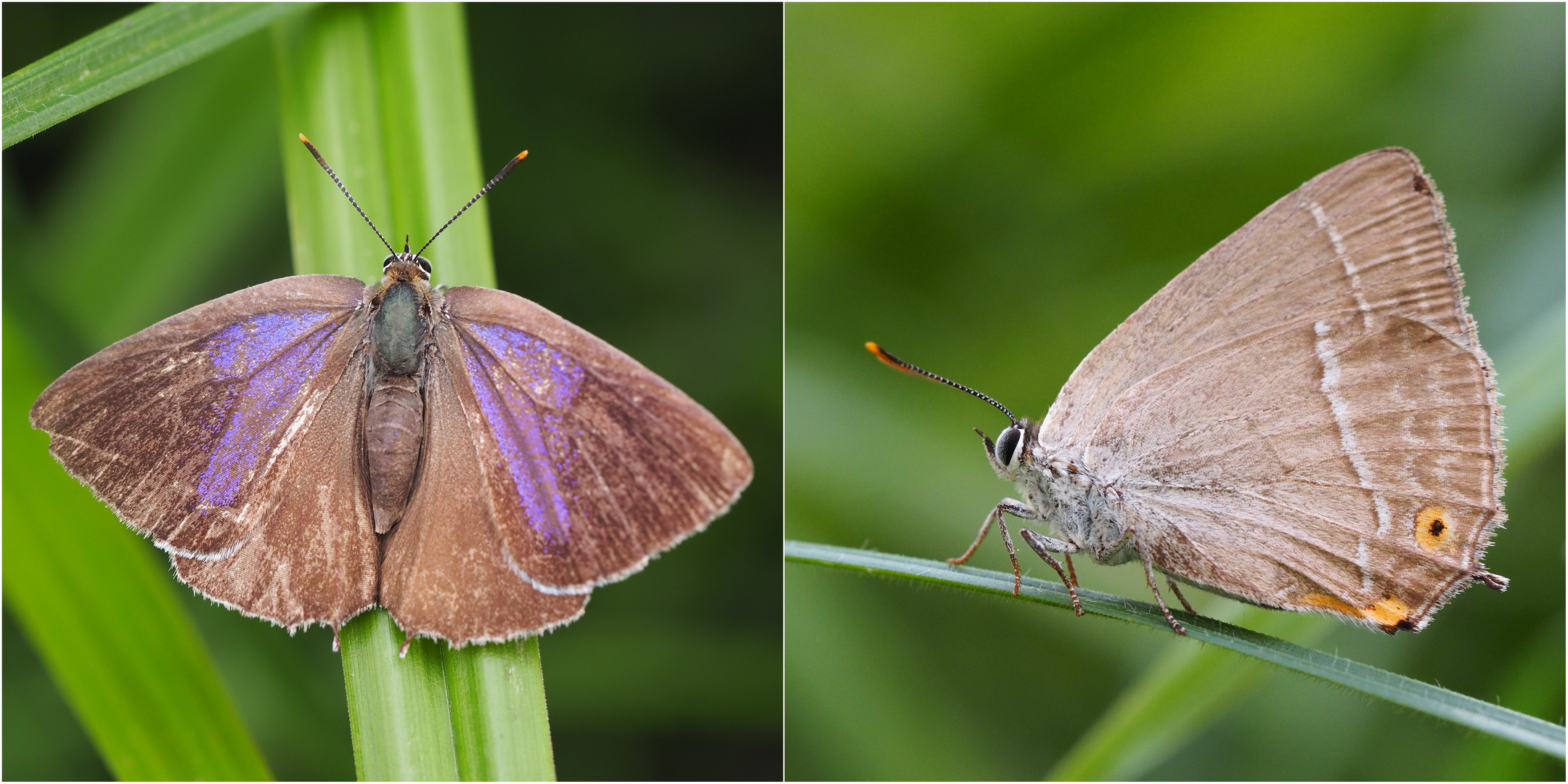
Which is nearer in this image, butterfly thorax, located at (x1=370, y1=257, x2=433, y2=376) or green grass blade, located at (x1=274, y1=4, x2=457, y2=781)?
butterfly thorax, located at (x1=370, y1=257, x2=433, y2=376)

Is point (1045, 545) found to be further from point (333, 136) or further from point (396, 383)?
point (333, 136)

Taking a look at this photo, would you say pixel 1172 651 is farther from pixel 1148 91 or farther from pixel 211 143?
pixel 211 143

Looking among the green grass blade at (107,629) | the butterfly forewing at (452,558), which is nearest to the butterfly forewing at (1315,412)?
the butterfly forewing at (452,558)

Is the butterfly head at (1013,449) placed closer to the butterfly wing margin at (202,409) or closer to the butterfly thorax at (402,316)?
the butterfly thorax at (402,316)

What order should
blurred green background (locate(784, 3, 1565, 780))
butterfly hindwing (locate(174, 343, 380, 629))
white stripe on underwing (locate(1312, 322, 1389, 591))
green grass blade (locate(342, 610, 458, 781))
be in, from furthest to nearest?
blurred green background (locate(784, 3, 1565, 780)), white stripe on underwing (locate(1312, 322, 1389, 591)), butterfly hindwing (locate(174, 343, 380, 629)), green grass blade (locate(342, 610, 458, 781))

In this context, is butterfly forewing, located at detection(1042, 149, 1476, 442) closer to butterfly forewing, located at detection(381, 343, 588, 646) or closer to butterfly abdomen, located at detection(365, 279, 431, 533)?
butterfly forewing, located at detection(381, 343, 588, 646)

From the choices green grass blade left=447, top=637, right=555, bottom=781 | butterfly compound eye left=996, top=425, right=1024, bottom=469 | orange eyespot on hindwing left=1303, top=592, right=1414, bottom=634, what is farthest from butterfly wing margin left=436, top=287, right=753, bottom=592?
orange eyespot on hindwing left=1303, top=592, right=1414, bottom=634
